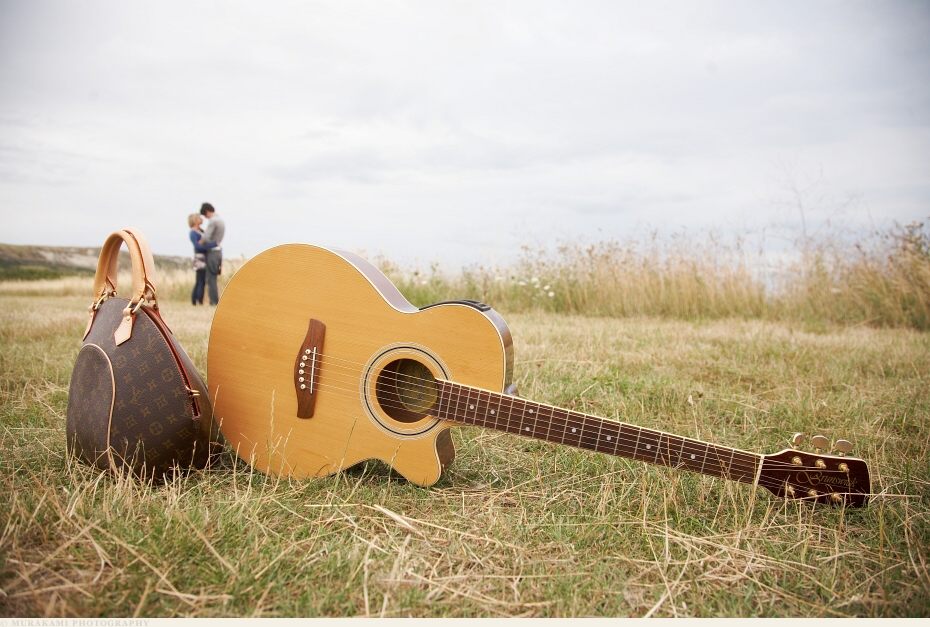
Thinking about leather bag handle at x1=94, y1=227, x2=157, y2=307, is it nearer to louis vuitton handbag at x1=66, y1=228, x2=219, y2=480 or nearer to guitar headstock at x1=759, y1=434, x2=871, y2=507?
louis vuitton handbag at x1=66, y1=228, x2=219, y2=480

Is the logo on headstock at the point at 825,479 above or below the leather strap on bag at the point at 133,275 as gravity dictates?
below

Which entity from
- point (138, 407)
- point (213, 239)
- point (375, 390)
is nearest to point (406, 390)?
point (375, 390)

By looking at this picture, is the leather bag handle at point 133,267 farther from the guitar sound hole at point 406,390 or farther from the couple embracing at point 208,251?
the couple embracing at point 208,251

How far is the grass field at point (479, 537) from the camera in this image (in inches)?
59.4

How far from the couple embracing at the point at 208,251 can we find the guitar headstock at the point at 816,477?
8.58 meters

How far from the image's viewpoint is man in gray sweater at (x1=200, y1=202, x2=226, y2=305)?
9336 millimetres

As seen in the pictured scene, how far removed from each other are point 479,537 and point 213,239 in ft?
27.9

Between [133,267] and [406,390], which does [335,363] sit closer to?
[406,390]

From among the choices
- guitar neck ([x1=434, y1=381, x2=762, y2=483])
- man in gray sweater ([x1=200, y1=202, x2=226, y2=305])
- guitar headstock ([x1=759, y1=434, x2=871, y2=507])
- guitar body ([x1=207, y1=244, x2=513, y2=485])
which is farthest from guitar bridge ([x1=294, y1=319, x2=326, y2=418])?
man in gray sweater ([x1=200, y1=202, x2=226, y2=305])

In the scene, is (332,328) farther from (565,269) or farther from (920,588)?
(565,269)

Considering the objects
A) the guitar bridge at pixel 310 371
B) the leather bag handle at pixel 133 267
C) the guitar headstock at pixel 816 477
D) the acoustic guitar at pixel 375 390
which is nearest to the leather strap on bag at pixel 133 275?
the leather bag handle at pixel 133 267

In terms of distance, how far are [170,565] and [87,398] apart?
2.72 ft

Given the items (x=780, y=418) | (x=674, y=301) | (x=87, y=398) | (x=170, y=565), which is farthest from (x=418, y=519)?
(x=674, y=301)
